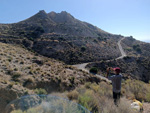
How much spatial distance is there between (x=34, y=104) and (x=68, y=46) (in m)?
41.2

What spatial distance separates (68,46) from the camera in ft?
147

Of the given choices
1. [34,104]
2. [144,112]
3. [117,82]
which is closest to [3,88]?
[34,104]

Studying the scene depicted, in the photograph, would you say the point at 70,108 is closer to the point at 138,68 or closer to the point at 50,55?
the point at 50,55

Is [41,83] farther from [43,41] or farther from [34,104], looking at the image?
[43,41]

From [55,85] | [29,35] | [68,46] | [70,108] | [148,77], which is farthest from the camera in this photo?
[29,35]

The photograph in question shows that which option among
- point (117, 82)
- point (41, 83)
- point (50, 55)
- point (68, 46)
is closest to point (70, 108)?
point (117, 82)

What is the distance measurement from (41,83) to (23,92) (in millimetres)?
3765

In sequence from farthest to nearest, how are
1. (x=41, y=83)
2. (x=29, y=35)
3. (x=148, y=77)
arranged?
(x=29, y=35), (x=148, y=77), (x=41, y=83)

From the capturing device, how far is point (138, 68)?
132 ft

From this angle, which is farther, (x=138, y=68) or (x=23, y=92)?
(x=138, y=68)

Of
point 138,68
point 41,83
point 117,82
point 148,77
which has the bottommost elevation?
point 148,77

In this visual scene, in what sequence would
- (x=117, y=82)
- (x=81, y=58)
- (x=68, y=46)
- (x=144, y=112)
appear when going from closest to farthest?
(x=144, y=112) → (x=117, y=82) → (x=81, y=58) → (x=68, y=46)

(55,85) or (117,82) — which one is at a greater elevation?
(117,82)

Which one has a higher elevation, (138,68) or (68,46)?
(68,46)
